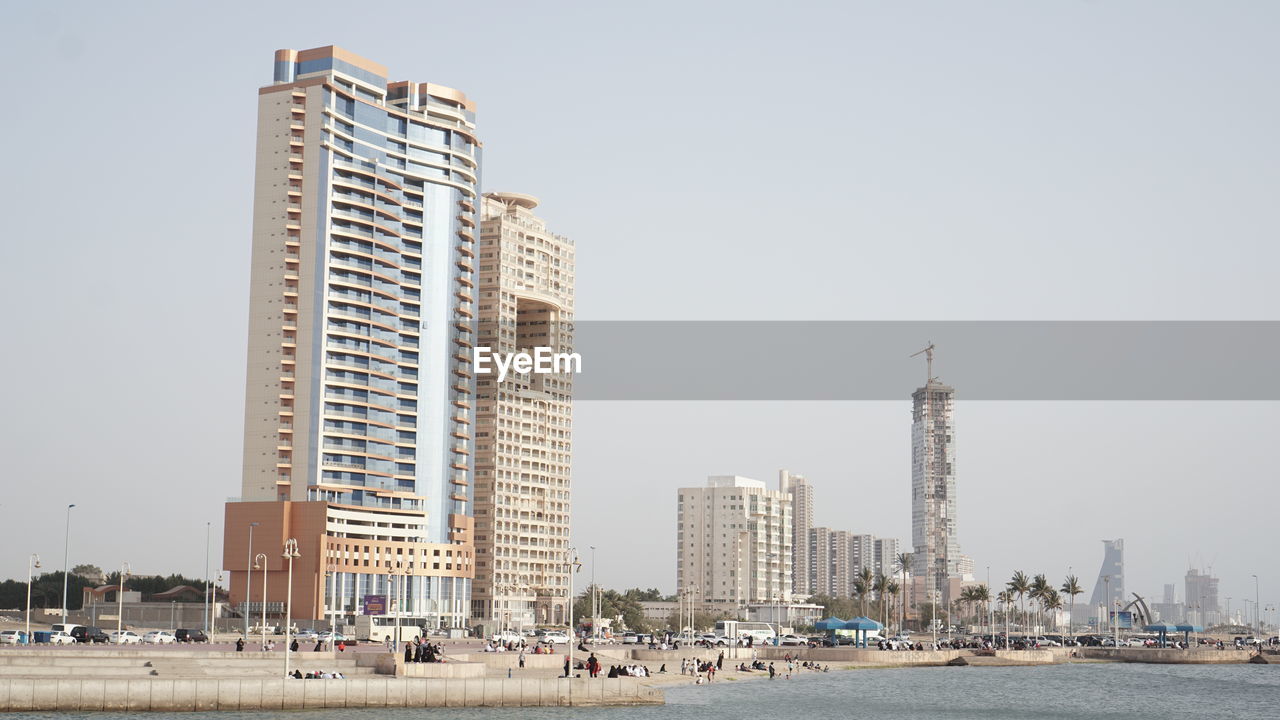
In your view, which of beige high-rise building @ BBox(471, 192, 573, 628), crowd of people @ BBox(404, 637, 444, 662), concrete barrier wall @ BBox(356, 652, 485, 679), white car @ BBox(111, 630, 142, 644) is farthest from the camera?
beige high-rise building @ BBox(471, 192, 573, 628)

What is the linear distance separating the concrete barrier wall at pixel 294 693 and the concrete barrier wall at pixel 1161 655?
11550cm

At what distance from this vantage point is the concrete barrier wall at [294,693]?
2302 inches

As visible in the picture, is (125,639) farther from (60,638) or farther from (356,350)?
(356,350)

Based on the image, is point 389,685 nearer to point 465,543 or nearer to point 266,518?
point 266,518

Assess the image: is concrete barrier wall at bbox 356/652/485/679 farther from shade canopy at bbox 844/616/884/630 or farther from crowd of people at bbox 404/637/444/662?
shade canopy at bbox 844/616/884/630

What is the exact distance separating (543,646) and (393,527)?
5916 centimetres

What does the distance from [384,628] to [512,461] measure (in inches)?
3066

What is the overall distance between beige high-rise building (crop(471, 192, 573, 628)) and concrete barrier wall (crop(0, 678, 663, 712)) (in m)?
115

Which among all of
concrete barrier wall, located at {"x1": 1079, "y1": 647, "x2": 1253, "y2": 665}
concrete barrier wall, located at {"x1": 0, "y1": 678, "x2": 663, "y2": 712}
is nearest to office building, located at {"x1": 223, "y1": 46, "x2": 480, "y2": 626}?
concrete barrier wall, located at {"x1": 0, "y1": 678, "x2": 663, "y2": 712}

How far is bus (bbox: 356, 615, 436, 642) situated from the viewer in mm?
105625

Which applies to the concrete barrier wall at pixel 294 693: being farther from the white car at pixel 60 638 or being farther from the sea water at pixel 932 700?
the white car at pixel 60 638

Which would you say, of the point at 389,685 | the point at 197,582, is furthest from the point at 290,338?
the point at 389,685

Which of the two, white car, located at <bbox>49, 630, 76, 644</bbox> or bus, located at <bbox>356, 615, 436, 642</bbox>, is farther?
bus, located at <bbox>356, 615, 436, 642</bbox>

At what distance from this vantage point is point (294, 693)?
63.1m
